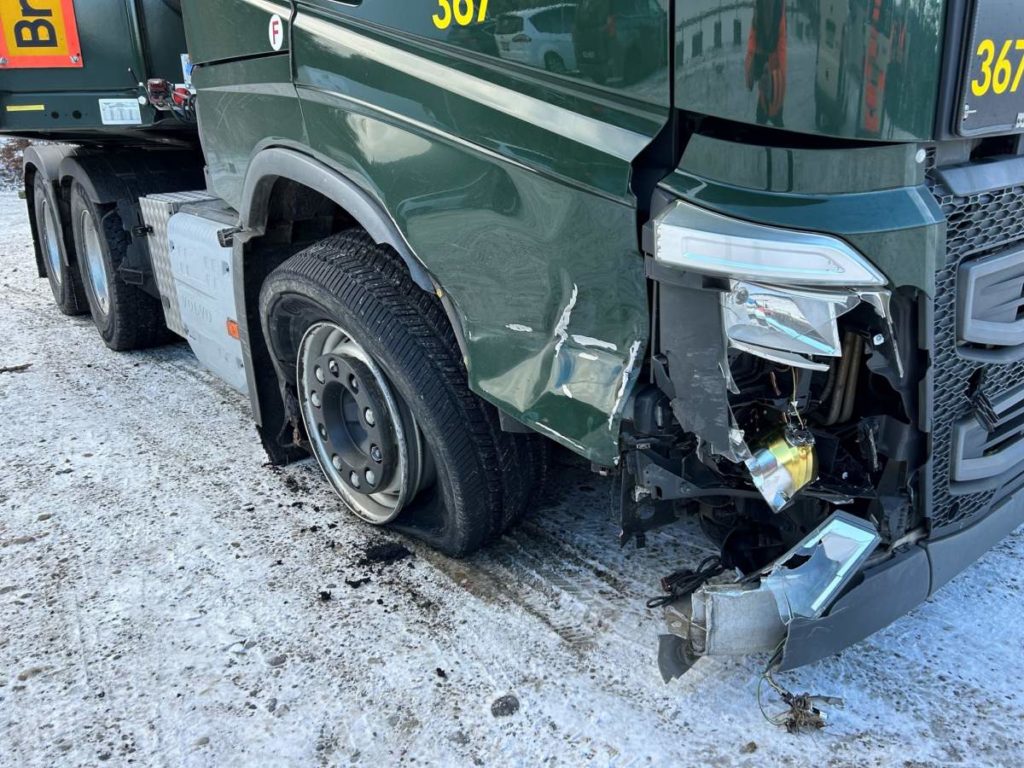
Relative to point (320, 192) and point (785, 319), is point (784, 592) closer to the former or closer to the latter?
point (785, 319)

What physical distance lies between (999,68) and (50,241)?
20.9 feet

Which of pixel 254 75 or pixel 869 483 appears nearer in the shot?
pixel 869 483

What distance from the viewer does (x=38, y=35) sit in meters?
Result: 4.36

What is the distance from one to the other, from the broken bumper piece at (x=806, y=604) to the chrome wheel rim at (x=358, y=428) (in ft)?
3.77

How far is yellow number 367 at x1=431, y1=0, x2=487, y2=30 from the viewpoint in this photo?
6.87 ft

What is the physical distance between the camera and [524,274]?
7.21 feet

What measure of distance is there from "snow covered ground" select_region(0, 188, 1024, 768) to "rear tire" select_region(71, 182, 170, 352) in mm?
1864

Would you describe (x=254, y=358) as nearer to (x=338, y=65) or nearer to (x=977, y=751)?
(x=338, y=65)

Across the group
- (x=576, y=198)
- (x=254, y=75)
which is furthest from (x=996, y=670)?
(x=254, y=75)

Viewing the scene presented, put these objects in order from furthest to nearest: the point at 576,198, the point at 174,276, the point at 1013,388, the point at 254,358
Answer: the point at 174,276 → the point at 254,358 → the point at 1013,388 → the point at 576,198

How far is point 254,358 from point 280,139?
3.10 ft

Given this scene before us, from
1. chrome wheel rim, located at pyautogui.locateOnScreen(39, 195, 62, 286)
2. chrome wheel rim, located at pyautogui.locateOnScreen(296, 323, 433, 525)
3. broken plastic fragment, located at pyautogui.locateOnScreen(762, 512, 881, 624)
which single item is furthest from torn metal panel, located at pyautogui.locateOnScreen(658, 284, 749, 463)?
chrome wheel rim, located at pyautogui.locateOnScreen(39, 195, 62, 286)

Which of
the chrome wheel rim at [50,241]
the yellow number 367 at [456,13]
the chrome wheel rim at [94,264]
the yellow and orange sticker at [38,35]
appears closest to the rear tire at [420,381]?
the yellow number 367 at [456,13]

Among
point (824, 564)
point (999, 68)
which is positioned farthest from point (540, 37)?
point (824, 564)
